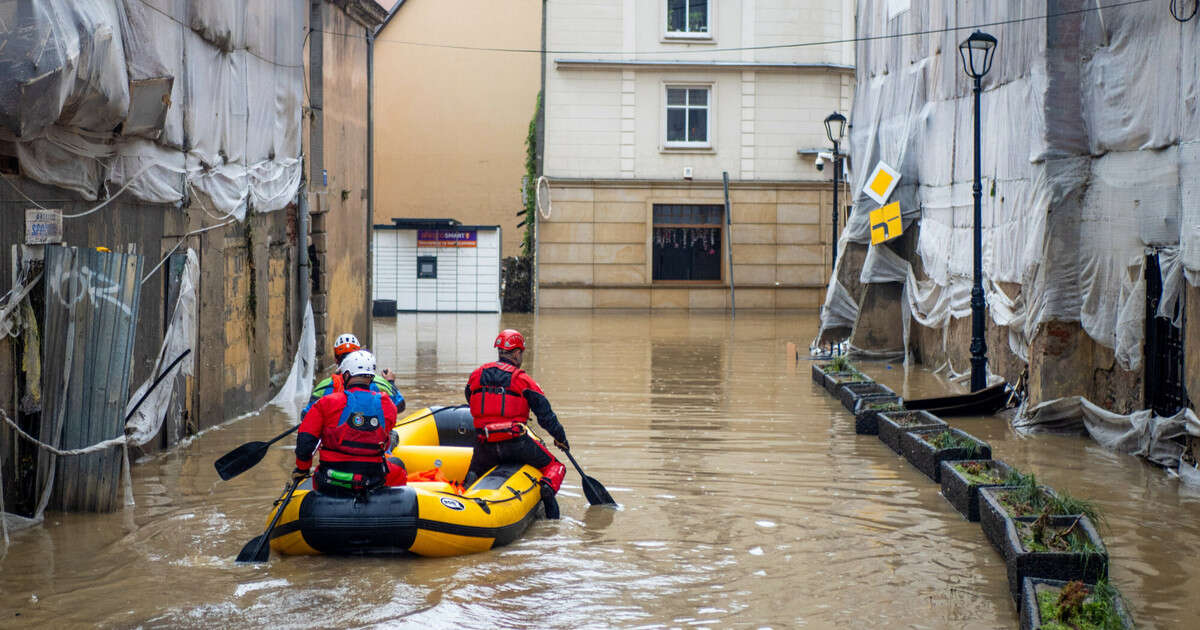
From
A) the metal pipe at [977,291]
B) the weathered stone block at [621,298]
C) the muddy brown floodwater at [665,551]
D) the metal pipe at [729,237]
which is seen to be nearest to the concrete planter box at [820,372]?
the metal pipe at [977,291]

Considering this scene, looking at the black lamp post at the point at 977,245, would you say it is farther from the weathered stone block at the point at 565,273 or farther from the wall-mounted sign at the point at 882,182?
the weathered stone block at the point at 565,273

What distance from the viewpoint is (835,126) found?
2430 centimetres

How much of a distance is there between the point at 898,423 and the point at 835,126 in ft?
40.2

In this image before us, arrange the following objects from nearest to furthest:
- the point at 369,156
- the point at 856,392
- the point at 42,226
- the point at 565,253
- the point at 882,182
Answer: the point at 42,226
the point at 856,392
the point at 882,182
the point at 369,156
the point at 565,253

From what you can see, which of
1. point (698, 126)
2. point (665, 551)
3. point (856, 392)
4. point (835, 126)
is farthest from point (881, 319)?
point (665, 551)

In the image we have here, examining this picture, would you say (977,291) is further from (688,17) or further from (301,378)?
(688,17)

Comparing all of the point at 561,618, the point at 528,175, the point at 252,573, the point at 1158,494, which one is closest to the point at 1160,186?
the point at 1158,494

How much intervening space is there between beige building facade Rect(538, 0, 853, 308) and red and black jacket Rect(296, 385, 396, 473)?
24114 millimetres

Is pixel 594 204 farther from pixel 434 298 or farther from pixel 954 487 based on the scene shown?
pixel 954 487

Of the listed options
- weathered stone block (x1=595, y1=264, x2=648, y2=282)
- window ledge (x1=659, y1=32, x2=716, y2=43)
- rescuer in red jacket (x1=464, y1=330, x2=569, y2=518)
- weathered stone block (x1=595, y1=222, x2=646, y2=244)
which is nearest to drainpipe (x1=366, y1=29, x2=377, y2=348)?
weathered stone block (x1=595, y1=222, x2=646, y2=244)

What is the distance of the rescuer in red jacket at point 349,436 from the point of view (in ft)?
27.1

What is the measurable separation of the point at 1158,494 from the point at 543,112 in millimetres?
23825

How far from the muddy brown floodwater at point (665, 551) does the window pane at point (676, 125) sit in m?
19.0

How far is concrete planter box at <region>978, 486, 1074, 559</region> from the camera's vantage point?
834cm
